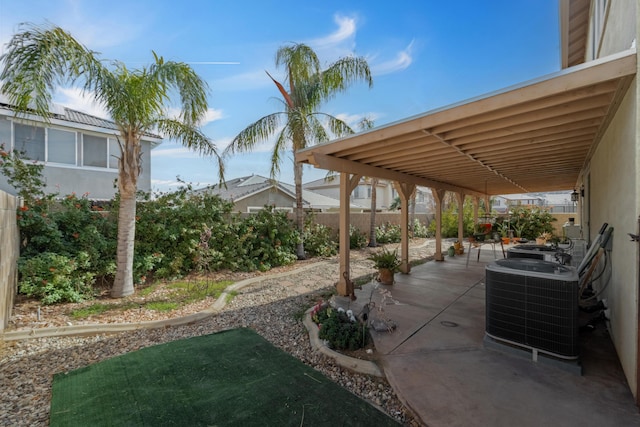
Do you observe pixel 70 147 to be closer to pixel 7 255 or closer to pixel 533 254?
pixel 7 255

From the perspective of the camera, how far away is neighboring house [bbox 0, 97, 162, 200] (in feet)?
27.5

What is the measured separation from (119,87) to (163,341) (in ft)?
13.8

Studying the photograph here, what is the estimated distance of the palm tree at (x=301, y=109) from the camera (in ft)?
27.6

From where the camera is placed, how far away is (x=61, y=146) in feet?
29.9

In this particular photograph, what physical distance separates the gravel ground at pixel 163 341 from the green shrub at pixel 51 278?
126 cm

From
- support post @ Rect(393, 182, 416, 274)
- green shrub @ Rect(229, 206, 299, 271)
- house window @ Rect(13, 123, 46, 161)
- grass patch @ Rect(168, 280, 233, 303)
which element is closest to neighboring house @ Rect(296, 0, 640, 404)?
support post @ Rect(393, 182, 416, 274)

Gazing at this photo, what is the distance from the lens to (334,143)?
4.57 meters

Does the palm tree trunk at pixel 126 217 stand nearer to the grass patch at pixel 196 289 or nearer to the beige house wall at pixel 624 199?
the grass patch at pixel 196 289

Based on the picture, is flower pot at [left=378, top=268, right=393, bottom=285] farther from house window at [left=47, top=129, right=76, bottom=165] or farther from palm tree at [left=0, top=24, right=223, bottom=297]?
house window at [left=47, top=129, right=76, bottom=165]

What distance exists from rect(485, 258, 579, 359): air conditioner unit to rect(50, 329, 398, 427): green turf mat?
5.90 ft

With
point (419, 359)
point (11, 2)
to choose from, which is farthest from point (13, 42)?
point (419, 359)

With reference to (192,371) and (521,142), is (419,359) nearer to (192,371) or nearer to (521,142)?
(192,371)

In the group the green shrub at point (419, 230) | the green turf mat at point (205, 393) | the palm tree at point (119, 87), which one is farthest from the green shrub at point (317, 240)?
the green shrub at point (419, 230)

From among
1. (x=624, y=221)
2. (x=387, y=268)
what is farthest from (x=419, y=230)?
(x=624, y=221)
